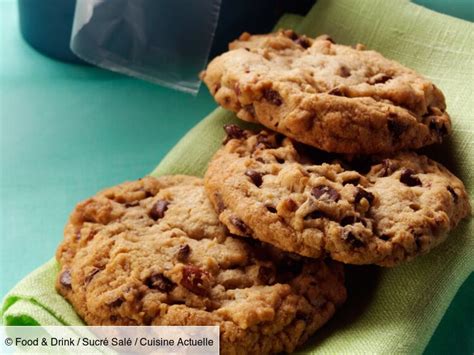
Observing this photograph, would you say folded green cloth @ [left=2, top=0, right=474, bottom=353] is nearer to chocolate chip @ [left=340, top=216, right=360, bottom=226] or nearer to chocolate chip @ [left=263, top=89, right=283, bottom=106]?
chocolate chip @ [left=340, top=216, right=360, bottom=226]

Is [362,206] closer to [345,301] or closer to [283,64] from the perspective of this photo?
[345,301]

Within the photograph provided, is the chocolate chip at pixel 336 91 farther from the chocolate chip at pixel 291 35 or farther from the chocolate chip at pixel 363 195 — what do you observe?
the chocolate chip at pixel 291 35

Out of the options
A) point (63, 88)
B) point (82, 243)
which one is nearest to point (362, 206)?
point (82, 243)

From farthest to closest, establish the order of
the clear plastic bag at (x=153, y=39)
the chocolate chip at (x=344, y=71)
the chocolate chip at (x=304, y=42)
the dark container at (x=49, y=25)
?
1. the dark container at (x=49, y=25)
2. the clear plastic bag at (x=153, y=39)
3. the chocolate chip at (x=304, y=42)
4. the chocolate chip at (x=344, y=71)

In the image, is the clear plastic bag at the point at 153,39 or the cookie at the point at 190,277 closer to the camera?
the cookie at the point at 190,277

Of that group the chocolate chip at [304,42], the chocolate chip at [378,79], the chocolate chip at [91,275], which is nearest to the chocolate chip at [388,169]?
the chocolate chip at [378,79]

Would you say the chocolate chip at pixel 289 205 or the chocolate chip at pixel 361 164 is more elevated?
the chocolate chip at pixel 361 164

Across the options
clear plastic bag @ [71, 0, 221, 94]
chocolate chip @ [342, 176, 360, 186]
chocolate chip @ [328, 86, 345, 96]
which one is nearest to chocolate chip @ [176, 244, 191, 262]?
chocolate chip @ [342, 176, 360, 186]
